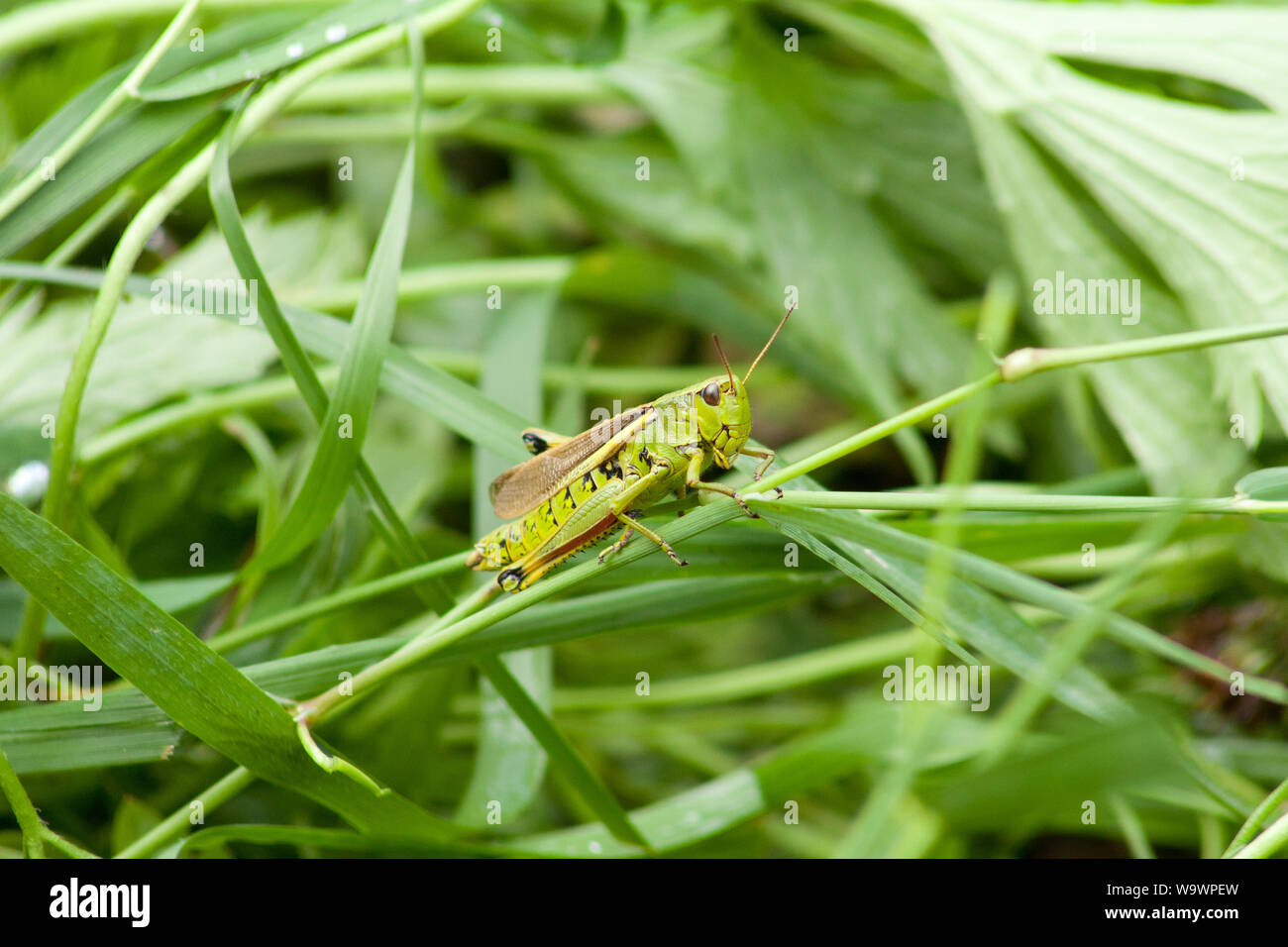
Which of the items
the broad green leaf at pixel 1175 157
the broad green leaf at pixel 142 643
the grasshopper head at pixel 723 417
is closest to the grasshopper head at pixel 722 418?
the grasshopper head at pixel 723 417

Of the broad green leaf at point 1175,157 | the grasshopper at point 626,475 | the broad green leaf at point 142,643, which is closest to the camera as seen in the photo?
the broad green leaf at point 142,643

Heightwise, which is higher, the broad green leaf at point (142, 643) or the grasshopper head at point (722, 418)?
the grasshopper head at point (722, 418)

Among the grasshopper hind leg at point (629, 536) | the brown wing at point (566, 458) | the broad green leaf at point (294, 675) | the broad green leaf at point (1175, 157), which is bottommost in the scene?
the broad green leaf at point (294, 675)

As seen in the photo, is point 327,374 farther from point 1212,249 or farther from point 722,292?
point 1212,249

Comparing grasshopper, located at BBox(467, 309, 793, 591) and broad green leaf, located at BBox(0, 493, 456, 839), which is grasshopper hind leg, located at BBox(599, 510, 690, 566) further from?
broad green leaf, located at BBox(0, 493, 456, 839)

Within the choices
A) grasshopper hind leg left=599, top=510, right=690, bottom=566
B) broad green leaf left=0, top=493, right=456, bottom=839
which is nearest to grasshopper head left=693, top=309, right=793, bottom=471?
grasshopper hind leg left=599, top=510, right=690, bottom=566

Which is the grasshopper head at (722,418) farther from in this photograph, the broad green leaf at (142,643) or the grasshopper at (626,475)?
the broad green leaf at (142,643)
